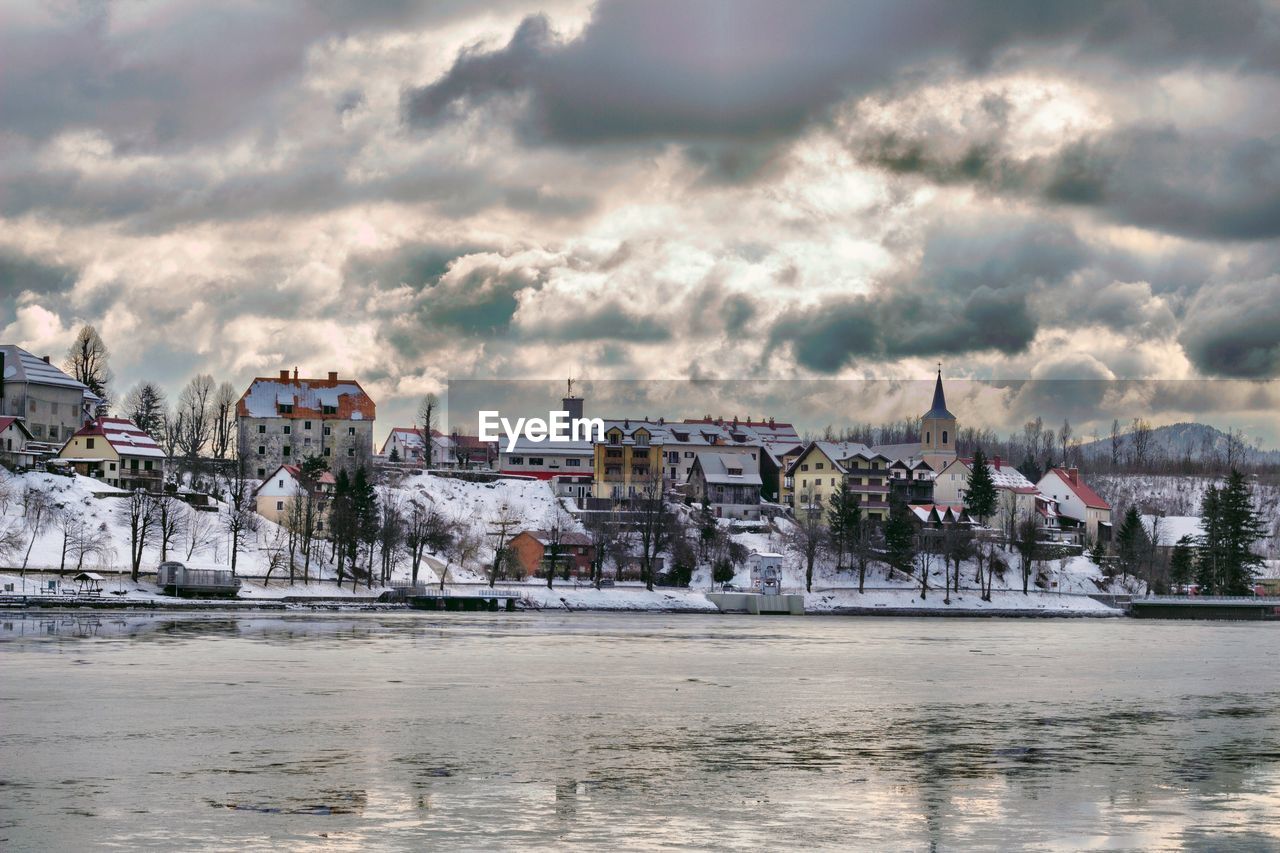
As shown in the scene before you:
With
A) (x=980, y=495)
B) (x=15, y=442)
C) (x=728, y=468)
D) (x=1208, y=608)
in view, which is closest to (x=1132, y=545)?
(x=980, y=495)

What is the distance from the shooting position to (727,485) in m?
173

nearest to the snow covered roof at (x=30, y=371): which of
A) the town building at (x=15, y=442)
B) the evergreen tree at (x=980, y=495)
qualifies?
the town building at (x=15, y=442)

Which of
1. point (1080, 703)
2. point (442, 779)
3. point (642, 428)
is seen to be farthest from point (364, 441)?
point (442, 779)

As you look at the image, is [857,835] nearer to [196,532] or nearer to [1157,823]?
[1157,823]

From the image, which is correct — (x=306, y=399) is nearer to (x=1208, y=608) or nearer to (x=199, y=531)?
(x=199, y=531)

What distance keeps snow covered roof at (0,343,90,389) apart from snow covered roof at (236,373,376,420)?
2157cm

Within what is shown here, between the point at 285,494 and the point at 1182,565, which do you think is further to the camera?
the point at 1182,565

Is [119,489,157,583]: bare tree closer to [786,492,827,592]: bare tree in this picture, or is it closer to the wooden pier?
[786,492,827,592]: bare tree

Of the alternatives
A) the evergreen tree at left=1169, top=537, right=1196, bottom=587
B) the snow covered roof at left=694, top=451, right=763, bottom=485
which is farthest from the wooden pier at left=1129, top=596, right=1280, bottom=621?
the snow covered roof at left=694, top=451, right=763, bottom=485

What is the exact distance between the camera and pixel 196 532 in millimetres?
125938

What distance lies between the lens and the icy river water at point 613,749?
2497 centimetres

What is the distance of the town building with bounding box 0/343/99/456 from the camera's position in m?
152

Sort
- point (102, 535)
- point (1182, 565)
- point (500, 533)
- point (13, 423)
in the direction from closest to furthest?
point (102, 535)
point (500, 533)
point (13, 423)
point (1182, 565)

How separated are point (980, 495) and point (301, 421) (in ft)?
259
